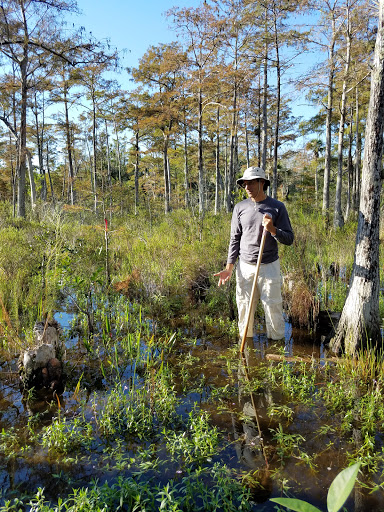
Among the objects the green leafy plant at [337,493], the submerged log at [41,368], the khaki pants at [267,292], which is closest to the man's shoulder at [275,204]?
the khaki pants at [267,292]

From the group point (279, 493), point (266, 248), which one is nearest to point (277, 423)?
point (279, 493)

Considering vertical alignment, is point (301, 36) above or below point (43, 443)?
above

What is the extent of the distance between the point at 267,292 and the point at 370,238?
125cm

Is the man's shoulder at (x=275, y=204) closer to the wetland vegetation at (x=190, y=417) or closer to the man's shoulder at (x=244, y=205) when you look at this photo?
the man's shoulder at (x=244, y=205)

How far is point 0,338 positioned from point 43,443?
79.1 inches

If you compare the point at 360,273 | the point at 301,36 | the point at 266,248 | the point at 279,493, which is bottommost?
the point at 279,493

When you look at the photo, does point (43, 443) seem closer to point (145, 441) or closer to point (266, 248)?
point (145, 441)

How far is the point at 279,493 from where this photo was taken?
2.04 meters

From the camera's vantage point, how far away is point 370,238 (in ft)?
11.5

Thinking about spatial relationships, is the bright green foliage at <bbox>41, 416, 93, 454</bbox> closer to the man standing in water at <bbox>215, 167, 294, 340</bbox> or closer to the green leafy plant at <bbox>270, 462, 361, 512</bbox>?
the man standing in water at <bbox>215, 167, 294, 340</bbox>

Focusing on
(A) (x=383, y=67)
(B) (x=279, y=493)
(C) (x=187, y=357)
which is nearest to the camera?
(B) (x=279, y=493)

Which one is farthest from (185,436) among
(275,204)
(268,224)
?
(275,204)

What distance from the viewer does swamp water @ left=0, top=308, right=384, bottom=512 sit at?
6.76 ft

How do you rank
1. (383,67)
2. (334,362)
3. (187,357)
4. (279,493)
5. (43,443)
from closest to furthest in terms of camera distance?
(279,493) < (43,443) < (383,67) < (334,362) < (187,357)
